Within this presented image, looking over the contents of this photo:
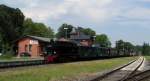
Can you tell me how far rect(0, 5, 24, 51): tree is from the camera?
396 feet

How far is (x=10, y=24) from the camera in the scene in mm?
128000

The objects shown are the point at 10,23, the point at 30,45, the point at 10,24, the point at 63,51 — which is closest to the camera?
the point at 63,51

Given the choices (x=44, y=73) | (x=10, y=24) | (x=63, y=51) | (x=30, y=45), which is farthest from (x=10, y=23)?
(x=44, y=73)

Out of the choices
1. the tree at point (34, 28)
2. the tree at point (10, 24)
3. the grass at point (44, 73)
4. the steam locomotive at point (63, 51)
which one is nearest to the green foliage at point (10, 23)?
the tree at point (10, 24)

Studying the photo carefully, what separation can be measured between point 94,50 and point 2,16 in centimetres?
5428

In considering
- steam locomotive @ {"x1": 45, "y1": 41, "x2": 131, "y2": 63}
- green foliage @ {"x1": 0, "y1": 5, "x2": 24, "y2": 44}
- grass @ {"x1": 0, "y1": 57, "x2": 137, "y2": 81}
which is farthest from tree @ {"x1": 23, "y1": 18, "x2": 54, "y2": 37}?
grass @ {"x1": 0, "y1": 57, "x2": 137, "y2": 81}

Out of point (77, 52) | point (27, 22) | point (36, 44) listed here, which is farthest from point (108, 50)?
point (27, 22)

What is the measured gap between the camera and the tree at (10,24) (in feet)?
396

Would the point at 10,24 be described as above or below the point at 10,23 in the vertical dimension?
below

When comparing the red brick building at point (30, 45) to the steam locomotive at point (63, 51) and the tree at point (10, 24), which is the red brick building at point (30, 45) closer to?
the tree at point (10, 24)

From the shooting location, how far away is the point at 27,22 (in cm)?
17450

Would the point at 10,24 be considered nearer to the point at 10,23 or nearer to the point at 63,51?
the point at 10,23

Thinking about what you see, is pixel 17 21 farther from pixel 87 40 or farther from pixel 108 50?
pixel 108 50

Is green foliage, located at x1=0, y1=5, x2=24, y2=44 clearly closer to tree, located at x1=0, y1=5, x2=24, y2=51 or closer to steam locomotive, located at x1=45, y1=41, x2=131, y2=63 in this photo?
tree, located at x1=0, y1=5, x2=24, y2=51
